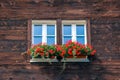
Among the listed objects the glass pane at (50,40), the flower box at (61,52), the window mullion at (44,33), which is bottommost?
the flower box at (61,52)

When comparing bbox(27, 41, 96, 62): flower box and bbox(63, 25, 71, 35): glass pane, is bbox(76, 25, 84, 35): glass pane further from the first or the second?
bbox(27, 41, 96, 62): flower box

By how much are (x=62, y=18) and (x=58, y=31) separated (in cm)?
44

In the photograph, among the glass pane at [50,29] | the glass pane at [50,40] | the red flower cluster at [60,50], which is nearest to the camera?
the red flower cluster at [60,50]

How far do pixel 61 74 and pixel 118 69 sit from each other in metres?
1.70

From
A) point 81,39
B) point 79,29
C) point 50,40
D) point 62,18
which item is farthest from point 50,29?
point 81,39

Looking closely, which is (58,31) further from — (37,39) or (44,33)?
(37,39)

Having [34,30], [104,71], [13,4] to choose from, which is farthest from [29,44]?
[104,71]

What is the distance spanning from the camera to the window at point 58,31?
44.3 feet

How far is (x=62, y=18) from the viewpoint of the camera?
13.6 metres

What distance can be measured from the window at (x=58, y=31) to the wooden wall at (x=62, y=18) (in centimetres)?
14

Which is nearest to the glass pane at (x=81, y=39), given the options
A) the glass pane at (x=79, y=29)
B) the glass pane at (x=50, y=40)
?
the glass pane at (x=79, y=29)

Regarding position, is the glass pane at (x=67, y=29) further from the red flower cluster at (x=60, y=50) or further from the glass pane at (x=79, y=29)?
the red flower cluster at (x=60, y=50)

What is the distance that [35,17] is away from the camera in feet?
44.8

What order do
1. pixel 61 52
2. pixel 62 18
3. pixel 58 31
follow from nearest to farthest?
pixel 61 52, pixel 58 31, pixel 62 18
